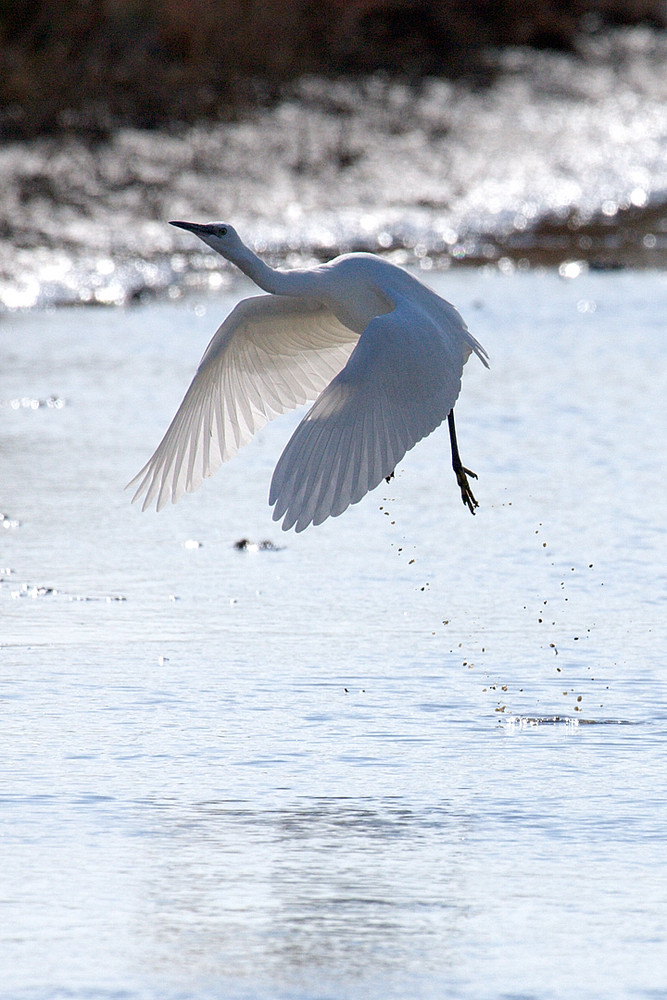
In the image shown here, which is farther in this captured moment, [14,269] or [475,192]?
[475,192]

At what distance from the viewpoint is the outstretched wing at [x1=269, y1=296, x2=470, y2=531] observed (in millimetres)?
5004

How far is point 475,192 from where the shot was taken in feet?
53.7

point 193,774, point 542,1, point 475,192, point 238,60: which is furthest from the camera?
point 542,1

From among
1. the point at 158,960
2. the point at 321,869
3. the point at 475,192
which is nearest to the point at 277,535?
the point at 321,869

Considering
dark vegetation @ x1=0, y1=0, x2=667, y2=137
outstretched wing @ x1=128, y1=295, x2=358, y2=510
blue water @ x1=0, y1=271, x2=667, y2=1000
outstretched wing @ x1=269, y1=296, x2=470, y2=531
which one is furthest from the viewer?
dark vegetation @ x1=0, y1=0, x2=667, y2=137

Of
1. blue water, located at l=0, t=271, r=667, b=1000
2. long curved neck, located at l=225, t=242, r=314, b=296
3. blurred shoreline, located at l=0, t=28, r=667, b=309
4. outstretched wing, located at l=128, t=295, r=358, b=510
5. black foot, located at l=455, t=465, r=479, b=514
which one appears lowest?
blurred shoreline, located at l=0, t=28, r=667, b=309

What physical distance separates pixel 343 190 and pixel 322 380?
940cm

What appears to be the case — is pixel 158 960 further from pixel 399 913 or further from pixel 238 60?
pixel 238 60

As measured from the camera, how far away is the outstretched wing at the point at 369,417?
500 centimetres

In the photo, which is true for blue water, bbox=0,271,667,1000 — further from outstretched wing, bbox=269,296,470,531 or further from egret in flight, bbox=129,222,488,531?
outstretched wing, bbox=269,296,470,531

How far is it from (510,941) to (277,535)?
141 inches

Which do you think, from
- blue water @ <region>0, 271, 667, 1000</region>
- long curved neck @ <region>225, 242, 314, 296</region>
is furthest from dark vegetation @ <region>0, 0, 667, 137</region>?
long curved neck @ <region>225, 242, 314, 296</region>

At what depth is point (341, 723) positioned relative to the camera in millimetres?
5383

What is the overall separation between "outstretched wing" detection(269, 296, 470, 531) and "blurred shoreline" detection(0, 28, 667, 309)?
7.30 meters
